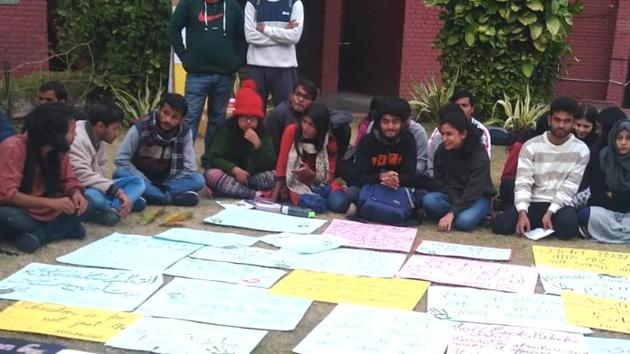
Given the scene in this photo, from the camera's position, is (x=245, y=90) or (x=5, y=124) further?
(x=245, y=90)

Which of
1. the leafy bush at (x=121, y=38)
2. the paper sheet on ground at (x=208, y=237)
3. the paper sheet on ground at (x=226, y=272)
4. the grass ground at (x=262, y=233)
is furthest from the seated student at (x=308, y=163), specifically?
the leafy bush at (x=121, y=38)

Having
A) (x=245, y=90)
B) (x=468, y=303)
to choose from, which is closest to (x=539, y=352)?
(x=468, y=303)

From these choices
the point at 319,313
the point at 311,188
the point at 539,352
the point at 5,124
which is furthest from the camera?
the point at 311,188

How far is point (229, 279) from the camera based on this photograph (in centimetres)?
409

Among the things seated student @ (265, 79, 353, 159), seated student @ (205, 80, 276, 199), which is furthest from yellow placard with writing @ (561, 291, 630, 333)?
seated student @ (205, 80, 276, 199)

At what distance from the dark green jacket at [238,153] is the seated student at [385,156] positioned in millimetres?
791

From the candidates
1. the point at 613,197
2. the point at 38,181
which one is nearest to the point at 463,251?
the point at 613,197

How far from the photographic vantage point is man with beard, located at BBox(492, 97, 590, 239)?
17.1 feet

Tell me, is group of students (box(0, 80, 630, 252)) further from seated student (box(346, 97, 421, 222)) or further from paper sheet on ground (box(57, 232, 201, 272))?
paper sheet on ground (box(57, 232, 201, 272))

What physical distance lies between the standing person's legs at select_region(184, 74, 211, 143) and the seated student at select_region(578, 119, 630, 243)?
316 cm

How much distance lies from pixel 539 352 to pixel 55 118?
9.16ft

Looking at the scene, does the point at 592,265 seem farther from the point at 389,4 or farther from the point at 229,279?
the point at 389,4

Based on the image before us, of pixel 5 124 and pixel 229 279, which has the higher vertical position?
pixel 5 124

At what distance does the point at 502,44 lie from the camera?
9.06m
